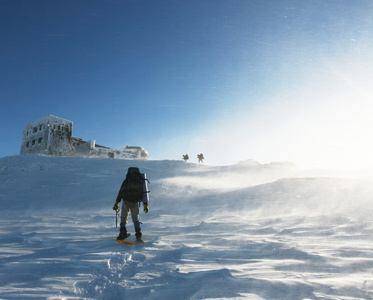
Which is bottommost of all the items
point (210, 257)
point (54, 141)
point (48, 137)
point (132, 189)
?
point (210, 257)

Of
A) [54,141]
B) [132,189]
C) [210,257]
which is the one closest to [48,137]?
[54,141]

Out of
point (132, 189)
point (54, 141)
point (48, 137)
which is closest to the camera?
point (132, 189)

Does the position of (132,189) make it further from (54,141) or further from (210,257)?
(54,141)

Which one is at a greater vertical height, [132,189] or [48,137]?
[48,137]

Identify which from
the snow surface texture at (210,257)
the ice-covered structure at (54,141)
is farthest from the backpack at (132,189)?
the ice-covered structure at (54,141)

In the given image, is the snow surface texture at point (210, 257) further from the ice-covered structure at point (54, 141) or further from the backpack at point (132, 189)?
the ice-covered structure at point (54, 141)

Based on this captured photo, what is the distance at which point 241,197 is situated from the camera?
36.5ft

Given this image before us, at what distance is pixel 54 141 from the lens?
34.4 metres

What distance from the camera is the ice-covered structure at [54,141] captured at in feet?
112

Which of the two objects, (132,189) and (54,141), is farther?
(54,141)

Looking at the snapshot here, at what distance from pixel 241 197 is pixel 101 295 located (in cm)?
956

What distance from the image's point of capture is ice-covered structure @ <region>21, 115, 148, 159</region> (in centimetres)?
3412

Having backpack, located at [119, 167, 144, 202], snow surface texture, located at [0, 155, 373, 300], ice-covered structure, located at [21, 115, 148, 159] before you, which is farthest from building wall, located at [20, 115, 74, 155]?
backpack, located at [119, 167, 144, 202]

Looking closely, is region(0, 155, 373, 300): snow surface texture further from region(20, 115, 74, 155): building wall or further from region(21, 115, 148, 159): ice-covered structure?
region(21, 115, 148, 159): ice-covered structure
